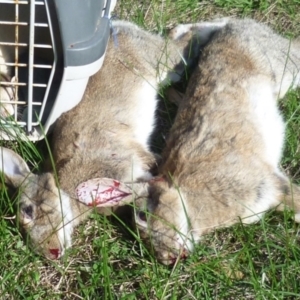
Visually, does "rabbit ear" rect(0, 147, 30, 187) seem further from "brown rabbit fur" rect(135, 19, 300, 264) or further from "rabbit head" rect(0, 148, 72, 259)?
"brown rabbit fur" rect(135, 19, 300, 264)

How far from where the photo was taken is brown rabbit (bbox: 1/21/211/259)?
3.42m

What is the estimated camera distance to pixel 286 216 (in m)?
3.38

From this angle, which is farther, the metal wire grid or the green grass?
the metal wire grid

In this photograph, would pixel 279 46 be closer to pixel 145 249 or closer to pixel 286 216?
pixel 286 216

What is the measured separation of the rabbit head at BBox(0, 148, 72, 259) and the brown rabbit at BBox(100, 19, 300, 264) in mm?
348

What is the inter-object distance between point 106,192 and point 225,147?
0.58m

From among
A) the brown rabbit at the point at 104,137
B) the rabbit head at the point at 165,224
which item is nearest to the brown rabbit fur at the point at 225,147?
the rabbit head at the point at 165,224

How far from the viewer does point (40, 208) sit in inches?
134

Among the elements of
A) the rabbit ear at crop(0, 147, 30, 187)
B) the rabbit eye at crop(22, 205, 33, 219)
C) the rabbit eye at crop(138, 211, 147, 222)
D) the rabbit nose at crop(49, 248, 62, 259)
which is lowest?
the rabbit nose at crop(49, 248, 62, 259)

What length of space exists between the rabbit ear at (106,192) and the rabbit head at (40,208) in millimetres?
112

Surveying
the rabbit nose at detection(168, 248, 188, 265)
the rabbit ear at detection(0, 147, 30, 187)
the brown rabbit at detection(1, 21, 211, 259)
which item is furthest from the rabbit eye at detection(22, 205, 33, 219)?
the rabbit nose at detection(168, 248, 188, 265)

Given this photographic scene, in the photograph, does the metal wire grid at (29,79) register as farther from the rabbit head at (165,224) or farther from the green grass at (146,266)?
the rabbit head at (165,224)

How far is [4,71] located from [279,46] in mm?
1427

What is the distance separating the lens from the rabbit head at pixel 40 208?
3342 mm
